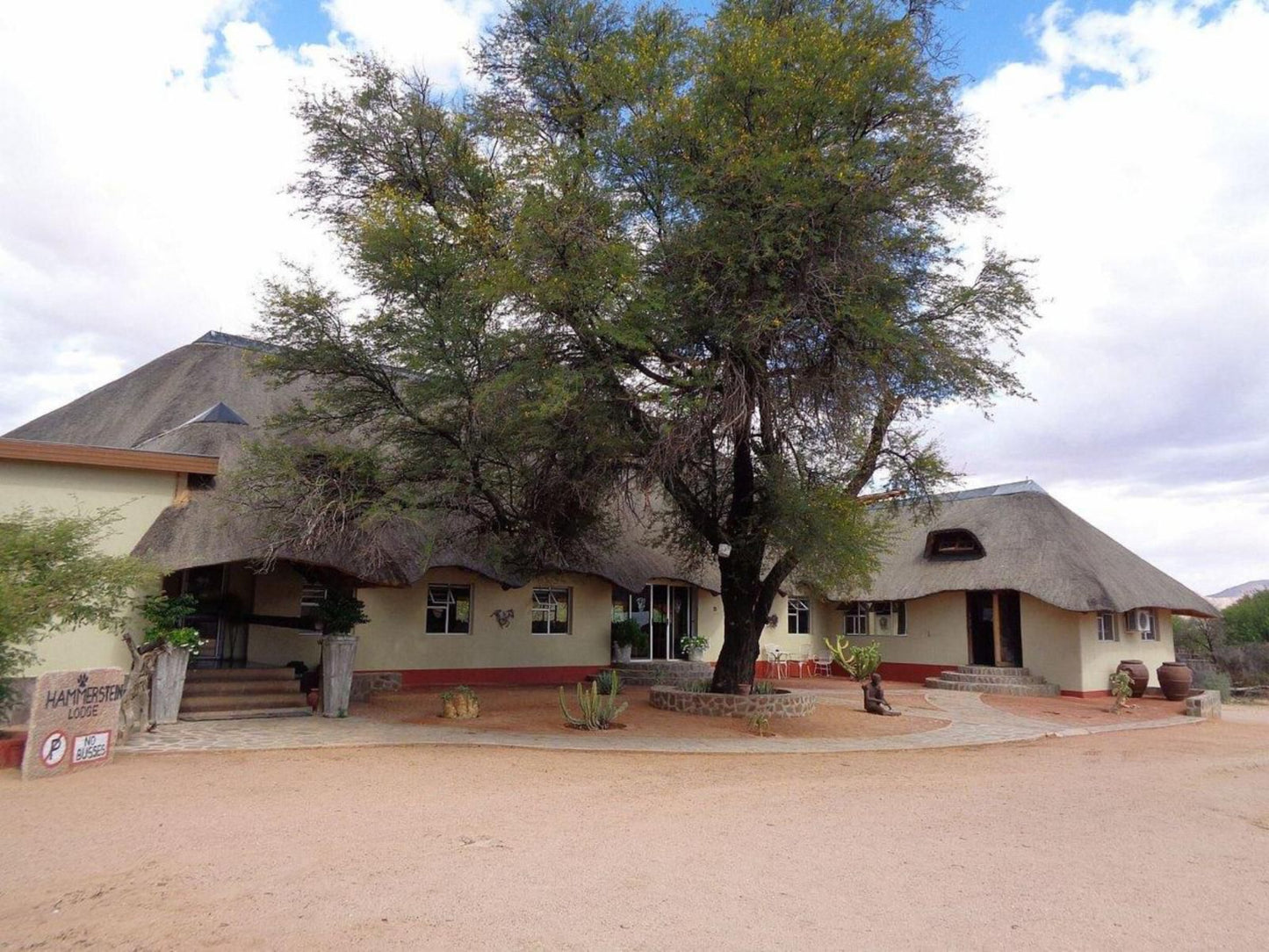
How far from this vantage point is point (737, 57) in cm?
1216

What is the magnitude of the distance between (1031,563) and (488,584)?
14.2 m

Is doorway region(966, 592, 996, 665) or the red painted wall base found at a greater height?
doorway region(966, 592, 996, 665)

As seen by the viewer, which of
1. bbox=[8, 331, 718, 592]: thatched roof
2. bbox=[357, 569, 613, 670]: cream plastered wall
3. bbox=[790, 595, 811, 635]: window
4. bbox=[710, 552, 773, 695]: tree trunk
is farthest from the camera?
bbox=[790, 595, 811, 635]: window

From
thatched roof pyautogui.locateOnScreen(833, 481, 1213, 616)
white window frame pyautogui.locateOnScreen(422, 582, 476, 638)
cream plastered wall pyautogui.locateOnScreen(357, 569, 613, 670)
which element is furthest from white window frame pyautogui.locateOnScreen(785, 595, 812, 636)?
white window frame pyautogui.locateOnScreen(422, 582, 476, 638)

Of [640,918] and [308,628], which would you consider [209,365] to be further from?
[640,918]

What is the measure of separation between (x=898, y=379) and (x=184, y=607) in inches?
443

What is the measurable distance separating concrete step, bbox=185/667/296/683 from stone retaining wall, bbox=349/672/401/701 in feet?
5.52

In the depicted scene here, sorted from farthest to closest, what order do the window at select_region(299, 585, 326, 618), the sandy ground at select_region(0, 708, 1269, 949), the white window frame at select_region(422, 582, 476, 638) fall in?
the white window frame at select_region(422, 582, 476, 638)
the window at select_region(299, 585, 326, 618)
the sandy ground at select_region(0, 708, 1269, 949)

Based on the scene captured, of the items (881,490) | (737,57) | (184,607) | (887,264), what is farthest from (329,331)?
(881,490)

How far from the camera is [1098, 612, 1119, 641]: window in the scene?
23094 mm

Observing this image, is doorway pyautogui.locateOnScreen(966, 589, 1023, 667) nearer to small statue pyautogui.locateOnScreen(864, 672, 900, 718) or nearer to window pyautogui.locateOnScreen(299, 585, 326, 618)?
small statue pyautogui.locateOnScreen(864, 672, 900, 718)

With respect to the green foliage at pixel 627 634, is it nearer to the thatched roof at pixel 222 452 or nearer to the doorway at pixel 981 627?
the thatched roof at pixel 222 452

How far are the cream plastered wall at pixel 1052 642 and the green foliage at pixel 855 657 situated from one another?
13.1 feet

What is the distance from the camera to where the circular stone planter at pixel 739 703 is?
1536cm
